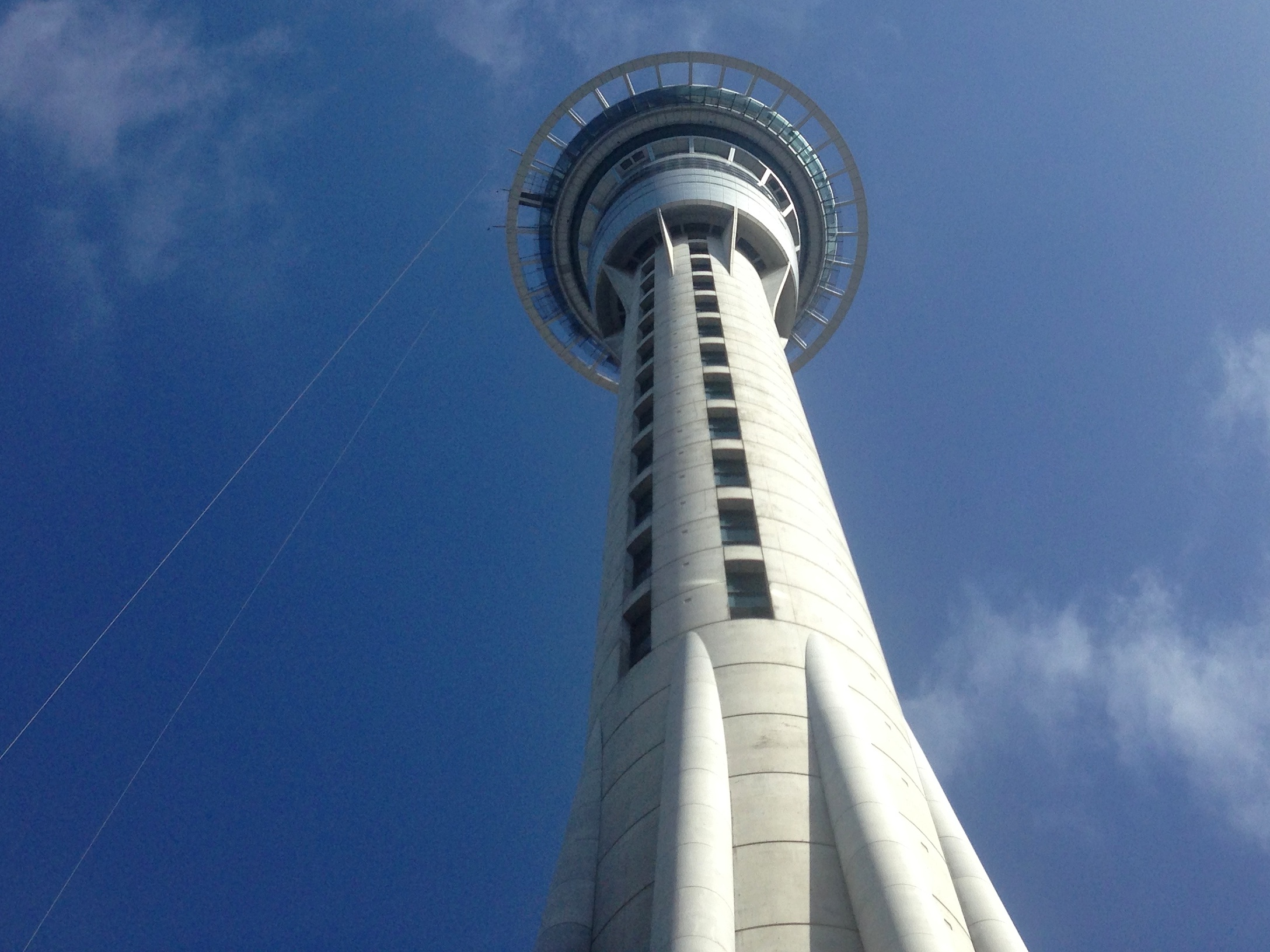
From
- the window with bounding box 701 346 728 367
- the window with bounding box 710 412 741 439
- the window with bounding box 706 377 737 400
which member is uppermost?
the window with bounding box 701 346 728 367

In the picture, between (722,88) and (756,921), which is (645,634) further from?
(722,88)

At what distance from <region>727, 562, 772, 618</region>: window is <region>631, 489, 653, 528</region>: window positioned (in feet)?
17.9

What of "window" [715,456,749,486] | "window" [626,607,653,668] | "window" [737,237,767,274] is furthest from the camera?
"window" [737,237,767,274]

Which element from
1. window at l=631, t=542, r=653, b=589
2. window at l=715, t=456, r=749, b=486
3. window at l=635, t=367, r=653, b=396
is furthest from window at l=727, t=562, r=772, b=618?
window at l=635, t=367, r=653, b=396

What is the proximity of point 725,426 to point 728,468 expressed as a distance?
118 inches

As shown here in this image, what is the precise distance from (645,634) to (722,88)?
41.2 meters

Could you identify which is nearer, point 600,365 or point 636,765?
point 636,765

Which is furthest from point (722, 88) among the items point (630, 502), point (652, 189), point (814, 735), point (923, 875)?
point (923, 875)

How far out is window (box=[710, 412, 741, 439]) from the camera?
3275 cm

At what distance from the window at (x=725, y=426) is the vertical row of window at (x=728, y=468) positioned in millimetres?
18

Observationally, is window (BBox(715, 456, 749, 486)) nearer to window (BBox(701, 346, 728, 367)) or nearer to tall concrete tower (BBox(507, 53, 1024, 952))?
tall concrete tower (BBox(507, 53, 1024, 952))

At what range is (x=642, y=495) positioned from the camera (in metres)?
31.8

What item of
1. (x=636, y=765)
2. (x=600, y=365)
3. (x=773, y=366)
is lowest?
(x=636, y=765)

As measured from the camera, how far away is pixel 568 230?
59406 millimetres
